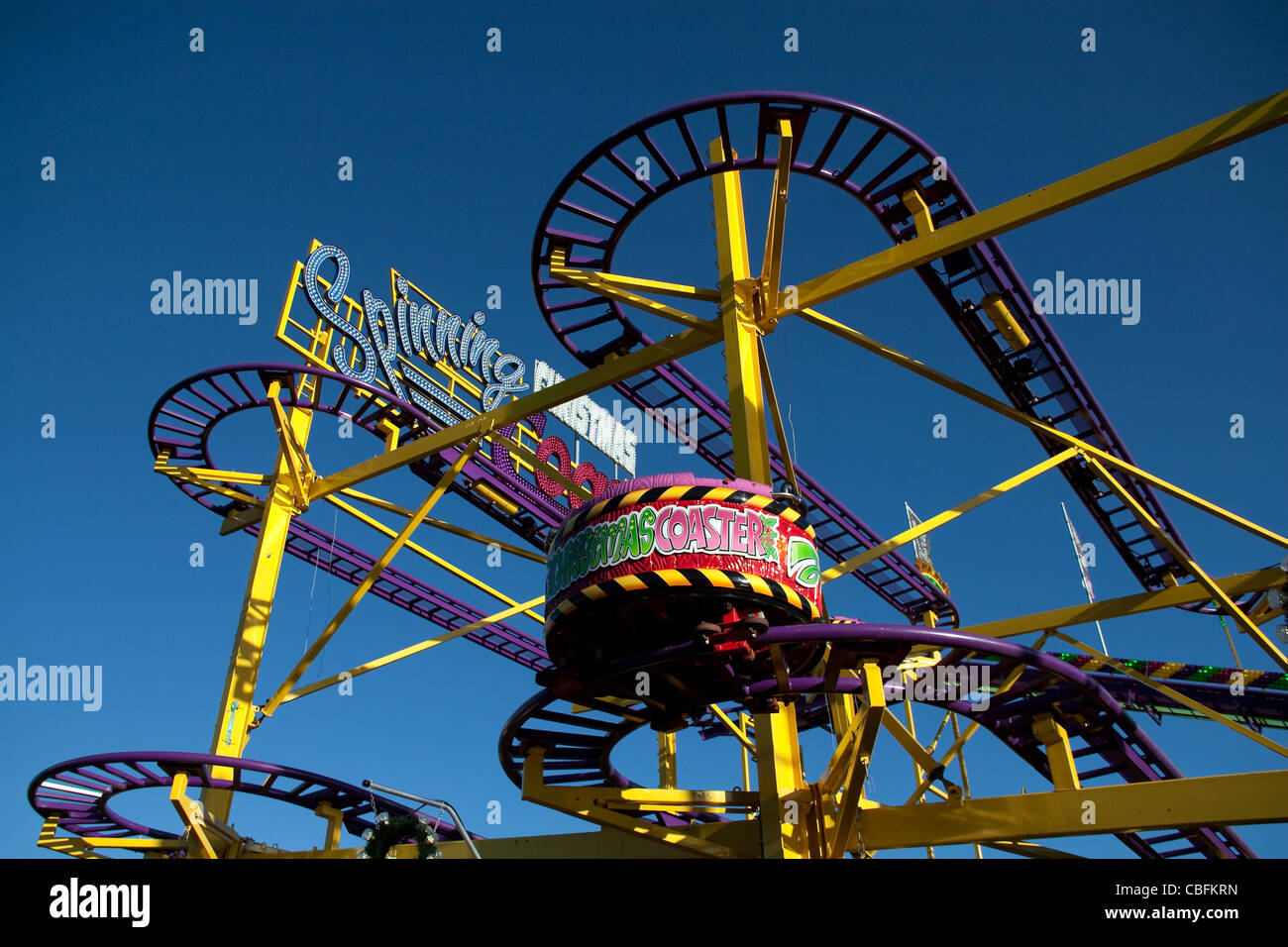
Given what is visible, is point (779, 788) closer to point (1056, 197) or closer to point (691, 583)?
point (691, 583)

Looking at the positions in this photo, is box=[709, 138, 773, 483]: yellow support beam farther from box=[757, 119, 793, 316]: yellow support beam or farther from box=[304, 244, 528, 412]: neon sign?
box=[304, 244, 528, 412]: neon sign

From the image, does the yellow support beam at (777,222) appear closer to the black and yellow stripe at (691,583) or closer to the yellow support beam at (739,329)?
the yellow support beam at (739,329)

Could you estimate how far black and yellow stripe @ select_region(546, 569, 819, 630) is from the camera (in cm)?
794

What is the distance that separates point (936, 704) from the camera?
11367mm

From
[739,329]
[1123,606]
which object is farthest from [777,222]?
[1123,606]

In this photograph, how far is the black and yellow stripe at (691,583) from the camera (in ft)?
26.0

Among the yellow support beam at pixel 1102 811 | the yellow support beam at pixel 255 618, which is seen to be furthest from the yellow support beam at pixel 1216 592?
the yellow support beam at pixel 255 618

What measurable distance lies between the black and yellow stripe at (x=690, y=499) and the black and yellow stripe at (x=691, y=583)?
22.7 inches

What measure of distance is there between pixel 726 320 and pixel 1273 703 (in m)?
11.5

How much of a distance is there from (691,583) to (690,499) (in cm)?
67

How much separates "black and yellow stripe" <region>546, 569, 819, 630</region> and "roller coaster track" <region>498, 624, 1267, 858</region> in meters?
0.32
